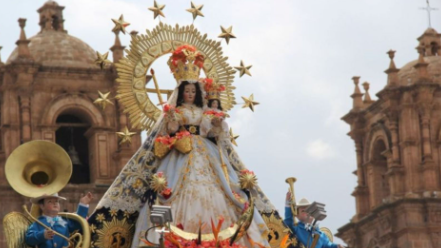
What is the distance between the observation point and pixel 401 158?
71.4 m

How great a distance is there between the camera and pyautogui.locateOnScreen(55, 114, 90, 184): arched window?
66688 mm

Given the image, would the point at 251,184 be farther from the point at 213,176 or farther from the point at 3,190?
A: the point at 3,190

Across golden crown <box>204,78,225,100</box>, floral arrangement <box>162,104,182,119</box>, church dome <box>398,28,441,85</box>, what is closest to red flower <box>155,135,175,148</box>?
floral arrangement <box>162,104,182,119</box>

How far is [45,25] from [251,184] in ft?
151

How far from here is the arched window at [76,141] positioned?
66.7m

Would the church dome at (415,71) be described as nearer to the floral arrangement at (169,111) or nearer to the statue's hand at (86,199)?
the floral arrangement at (169,111)

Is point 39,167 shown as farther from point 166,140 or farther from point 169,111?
point 169,111

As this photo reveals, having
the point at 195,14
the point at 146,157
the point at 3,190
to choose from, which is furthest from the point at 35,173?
the point at 3,190

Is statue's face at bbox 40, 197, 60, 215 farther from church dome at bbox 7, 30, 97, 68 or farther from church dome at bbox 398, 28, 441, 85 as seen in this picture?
church dome at bbox 398, 28, 441, 85

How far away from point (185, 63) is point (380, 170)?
166 feet

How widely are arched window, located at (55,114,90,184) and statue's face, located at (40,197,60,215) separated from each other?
139 ft

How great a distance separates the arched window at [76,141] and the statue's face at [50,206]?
42395 millimetres

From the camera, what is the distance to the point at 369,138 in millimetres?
73875

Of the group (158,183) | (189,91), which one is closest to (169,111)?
(189,91)
